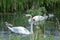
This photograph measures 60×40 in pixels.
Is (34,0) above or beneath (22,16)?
above

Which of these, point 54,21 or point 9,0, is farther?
point 54,21

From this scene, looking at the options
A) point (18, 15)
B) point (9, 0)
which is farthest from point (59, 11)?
point (9, 0)

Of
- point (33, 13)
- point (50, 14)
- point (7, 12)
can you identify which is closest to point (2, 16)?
point (7, 12)

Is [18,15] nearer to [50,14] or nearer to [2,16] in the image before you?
[2,16]

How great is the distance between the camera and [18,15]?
743cm

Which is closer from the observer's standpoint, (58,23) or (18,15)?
(58,23)

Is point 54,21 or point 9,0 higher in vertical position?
point 9,0

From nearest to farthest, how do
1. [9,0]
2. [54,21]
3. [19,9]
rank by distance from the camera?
[9,0] → [54,21] → [19,9]

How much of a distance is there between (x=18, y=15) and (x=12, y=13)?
18.3 inches

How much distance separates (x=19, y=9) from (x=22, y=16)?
0.96ft

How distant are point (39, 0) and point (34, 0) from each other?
0.24m

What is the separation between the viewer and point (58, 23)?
22.4 feet

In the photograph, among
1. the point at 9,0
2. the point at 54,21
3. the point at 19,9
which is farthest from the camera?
the point at 19,9

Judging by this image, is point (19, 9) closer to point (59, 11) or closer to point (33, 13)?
point (33, 13)
